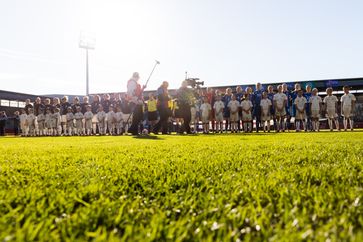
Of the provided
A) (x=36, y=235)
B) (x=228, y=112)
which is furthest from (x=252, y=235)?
(x=228, y=112)

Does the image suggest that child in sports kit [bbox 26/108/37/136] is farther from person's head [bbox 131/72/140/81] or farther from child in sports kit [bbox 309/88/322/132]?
child in sports kit [bbox 309/88/322/132]

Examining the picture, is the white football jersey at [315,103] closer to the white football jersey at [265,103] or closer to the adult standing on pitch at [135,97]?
the white football jersey at [265,103]

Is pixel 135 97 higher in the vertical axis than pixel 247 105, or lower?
higher

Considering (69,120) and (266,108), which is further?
(69,120)

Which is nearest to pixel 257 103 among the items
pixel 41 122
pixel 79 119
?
pixel 79 119

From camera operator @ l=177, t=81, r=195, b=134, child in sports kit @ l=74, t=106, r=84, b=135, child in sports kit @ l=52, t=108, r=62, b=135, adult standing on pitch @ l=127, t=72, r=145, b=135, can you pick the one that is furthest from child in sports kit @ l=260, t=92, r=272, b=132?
child in sports kit @ l=52, t=108, r=62, b=135

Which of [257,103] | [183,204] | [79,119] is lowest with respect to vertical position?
[183,204]

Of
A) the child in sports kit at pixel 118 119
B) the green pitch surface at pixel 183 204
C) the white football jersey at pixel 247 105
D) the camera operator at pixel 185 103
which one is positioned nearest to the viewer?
the green pitch surface at pixel 183 204

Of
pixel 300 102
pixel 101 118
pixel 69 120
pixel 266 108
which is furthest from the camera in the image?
→ pixel 69 120

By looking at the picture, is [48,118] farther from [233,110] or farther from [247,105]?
[247,105]

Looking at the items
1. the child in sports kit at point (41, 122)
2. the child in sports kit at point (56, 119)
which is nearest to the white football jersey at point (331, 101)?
the child in sports kit at point (56, 119)

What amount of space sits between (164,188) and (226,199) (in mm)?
486

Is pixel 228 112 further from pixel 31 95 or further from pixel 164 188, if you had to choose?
pixel 31 95

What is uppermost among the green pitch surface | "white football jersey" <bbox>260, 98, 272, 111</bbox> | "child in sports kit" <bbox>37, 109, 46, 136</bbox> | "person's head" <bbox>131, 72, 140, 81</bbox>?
"person's head" <bbox>131, 72, 140, 81</bbox>
